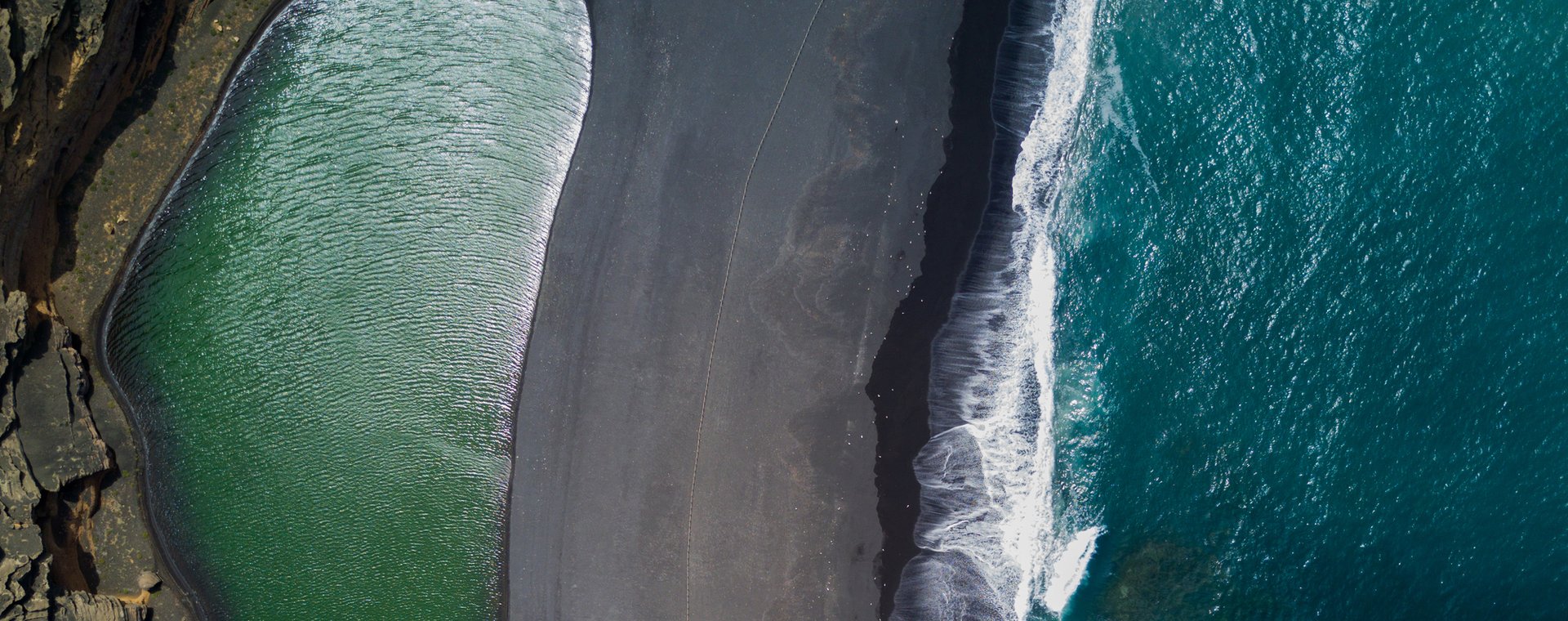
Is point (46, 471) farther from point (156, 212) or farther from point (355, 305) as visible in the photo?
point (355, 305)

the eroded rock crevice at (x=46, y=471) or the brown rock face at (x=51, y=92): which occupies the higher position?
the brown rock face at (x=51, y=92)

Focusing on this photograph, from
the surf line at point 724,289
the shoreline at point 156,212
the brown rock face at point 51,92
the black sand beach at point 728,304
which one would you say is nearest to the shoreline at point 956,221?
the black sand beach at point 728,304

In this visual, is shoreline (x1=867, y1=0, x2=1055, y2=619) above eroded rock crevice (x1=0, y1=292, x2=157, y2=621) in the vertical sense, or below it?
above

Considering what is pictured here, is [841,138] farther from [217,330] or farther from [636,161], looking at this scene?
[217,330]

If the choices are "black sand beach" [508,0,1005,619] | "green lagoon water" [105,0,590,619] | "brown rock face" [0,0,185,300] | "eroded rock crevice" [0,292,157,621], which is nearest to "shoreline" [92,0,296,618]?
"green lagoon water" [105,0,590,619]

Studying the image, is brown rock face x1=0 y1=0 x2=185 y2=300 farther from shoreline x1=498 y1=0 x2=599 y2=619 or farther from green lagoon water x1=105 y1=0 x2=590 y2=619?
shoreline x1=498 y1=0 x2=599 y2=619

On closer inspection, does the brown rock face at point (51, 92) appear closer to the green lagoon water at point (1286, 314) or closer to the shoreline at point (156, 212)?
the shoreline at point (156, 212)
